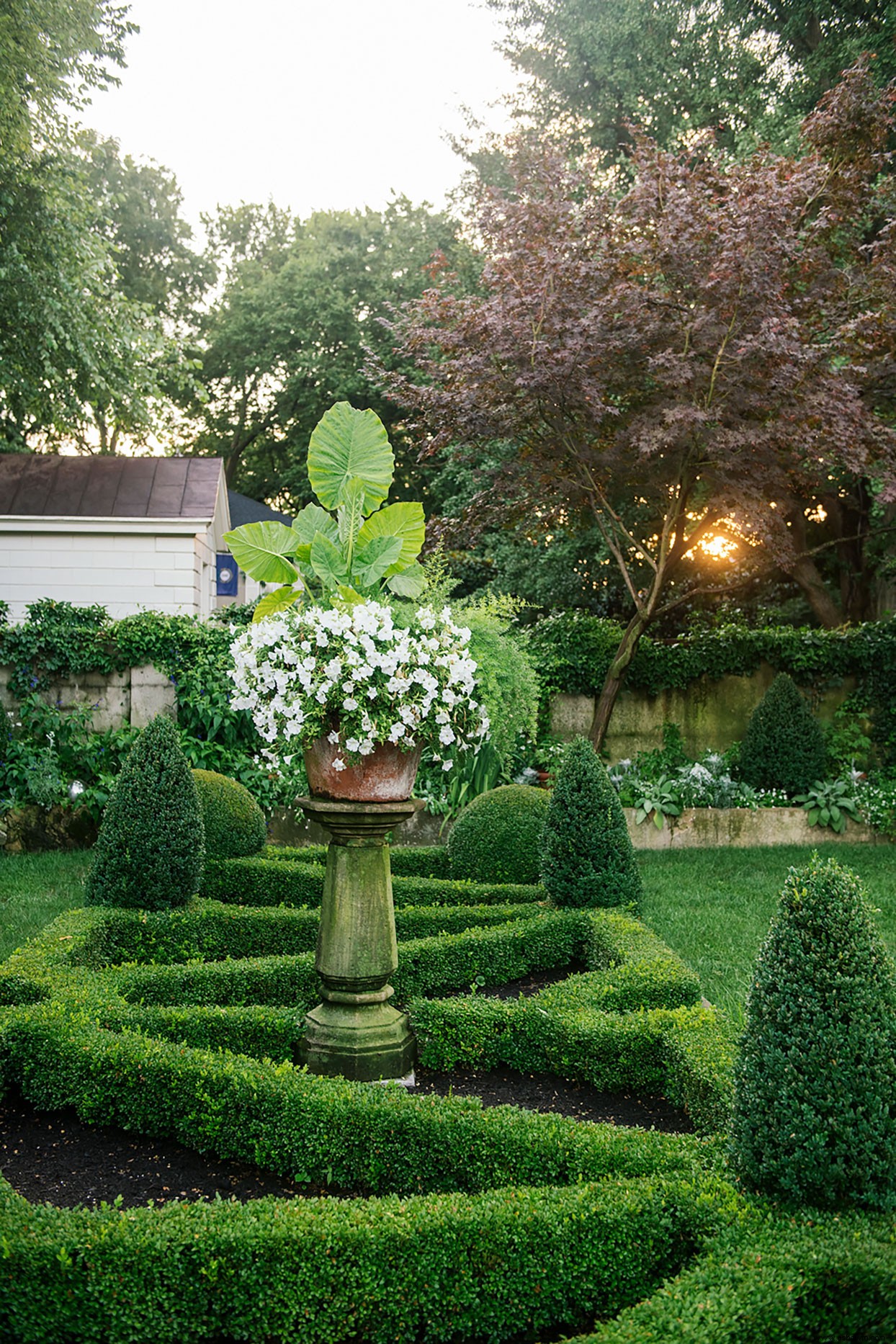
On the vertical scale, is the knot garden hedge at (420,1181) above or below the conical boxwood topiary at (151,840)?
below

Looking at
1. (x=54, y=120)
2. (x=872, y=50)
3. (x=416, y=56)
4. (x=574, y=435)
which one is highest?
(x=872, y=50)

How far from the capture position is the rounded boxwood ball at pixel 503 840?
666 centimetres

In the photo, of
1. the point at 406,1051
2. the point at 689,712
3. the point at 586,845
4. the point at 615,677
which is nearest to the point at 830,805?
the point at 689,712

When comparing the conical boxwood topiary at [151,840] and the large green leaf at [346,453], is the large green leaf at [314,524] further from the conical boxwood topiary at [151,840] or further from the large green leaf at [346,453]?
the conical boxwood topiary at [151,840]

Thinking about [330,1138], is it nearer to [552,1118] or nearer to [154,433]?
[552,1118]

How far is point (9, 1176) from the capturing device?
3.37 meters

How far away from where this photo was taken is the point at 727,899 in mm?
7414

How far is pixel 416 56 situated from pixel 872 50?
6.83 meters

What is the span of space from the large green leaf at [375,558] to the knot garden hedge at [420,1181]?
1.98 m

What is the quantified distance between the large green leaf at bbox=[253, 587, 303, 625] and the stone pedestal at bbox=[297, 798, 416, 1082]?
3.36 ft

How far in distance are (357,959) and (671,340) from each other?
23.1 ft

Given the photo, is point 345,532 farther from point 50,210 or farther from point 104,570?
point 50,210

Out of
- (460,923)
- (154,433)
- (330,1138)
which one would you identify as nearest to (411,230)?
(154,433)

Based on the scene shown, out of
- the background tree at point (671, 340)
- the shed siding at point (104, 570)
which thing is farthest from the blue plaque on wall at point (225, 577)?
the background tree at point (671, 340)
